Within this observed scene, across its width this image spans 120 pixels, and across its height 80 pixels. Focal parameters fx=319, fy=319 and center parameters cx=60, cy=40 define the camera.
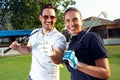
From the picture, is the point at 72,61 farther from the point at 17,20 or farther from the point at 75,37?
the point at 17,20

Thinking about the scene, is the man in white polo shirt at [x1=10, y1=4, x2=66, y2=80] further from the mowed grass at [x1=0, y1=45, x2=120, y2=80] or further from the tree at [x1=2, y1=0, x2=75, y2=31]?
the tree at [x1=2, y1=0, x2=75, y2=31]

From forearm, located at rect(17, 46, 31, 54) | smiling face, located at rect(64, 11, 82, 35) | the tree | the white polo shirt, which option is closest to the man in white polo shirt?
the white polo shirt

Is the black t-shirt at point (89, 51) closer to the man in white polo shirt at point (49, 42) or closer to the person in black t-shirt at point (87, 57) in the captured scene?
the person in black t-shirt at point (87, 57)

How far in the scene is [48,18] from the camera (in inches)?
151

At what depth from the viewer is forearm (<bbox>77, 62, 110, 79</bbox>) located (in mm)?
2777

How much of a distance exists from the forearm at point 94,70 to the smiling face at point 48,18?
3.77 ft

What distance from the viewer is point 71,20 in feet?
10.4

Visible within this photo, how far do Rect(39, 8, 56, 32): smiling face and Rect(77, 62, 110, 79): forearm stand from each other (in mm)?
1150

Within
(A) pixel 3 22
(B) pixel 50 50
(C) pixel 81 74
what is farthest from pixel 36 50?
(A) pixel 3 22

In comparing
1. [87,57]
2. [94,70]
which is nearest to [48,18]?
[87,57]

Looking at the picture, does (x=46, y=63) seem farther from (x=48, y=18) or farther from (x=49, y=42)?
(x=48, y=18)

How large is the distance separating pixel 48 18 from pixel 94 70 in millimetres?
1267

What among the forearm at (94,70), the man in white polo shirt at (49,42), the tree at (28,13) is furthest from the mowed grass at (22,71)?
the tree at (28,13)

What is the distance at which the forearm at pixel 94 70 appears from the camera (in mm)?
2777
